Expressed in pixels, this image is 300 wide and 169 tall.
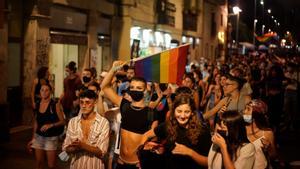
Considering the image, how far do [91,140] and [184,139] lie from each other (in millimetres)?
1329

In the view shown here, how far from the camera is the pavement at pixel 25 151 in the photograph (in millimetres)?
9789

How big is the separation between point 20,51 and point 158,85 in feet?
20.1

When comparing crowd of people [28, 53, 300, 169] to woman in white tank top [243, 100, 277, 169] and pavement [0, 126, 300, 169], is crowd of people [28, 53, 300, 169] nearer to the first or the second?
woman in white tank top [243, 100, 277, 169]

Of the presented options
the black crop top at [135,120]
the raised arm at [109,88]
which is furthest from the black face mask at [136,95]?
the raised arm at [109,88]

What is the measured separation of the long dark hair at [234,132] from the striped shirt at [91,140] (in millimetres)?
1650

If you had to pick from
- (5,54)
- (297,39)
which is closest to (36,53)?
(5,54)

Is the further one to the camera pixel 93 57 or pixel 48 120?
pixel 93 57

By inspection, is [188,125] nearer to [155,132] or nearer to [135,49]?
[155,132]

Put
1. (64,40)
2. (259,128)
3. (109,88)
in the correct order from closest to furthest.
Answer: (259,128), (109,88), (64,40)

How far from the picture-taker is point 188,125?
500 cm

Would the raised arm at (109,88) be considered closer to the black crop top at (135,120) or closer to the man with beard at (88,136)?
the black crop top at (135,120)

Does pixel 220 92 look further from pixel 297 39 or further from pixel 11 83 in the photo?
pixel 297 39

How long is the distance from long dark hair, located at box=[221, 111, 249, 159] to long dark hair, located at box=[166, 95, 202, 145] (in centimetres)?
32

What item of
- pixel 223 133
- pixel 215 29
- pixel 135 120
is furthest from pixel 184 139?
pixel 215 29
